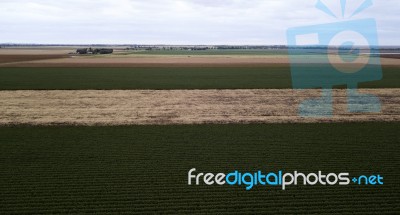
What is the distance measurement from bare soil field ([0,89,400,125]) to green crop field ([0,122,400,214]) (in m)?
2.00

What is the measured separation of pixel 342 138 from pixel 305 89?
63.8 ft

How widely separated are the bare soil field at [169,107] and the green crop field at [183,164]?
1999 mm

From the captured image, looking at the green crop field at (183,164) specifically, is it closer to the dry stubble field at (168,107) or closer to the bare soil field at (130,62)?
the dry stubble field at (168,107)

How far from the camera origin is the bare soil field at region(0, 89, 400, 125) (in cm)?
2216

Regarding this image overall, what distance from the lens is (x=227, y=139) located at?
57.1 ft

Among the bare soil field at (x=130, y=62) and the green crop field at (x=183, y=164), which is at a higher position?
the bare soil field at (x=130, y=62)

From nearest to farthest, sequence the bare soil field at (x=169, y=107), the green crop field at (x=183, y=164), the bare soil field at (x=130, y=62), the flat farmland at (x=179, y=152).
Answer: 1. the green crop field at (x=183, y=164)
2. the flat farmland at (x=179, y=152)
3. the bare soil field at (x=169, y=107)
4. the bare soil field at (x=130, y=62)

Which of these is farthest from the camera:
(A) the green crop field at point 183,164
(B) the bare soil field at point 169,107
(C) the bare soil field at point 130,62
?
(C) the bare soil field at point 130,62

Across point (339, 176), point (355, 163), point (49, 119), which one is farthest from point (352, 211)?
point (49, 119)

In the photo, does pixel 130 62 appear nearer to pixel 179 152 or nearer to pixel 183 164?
pixel 179 152

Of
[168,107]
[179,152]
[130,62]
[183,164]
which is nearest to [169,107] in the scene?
[168,107]

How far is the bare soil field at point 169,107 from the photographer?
72.7ft

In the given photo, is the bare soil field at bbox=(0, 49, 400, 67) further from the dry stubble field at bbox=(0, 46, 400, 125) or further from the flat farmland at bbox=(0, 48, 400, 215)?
the flat farmland at bbox=(0, 48, 400, 215)

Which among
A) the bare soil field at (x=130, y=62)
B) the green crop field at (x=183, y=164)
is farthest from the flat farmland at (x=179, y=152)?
the bare soil field at (x=130, y=62)
